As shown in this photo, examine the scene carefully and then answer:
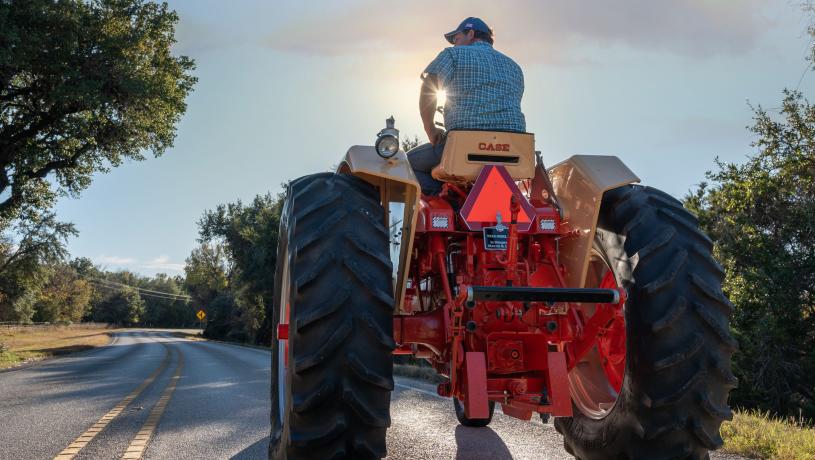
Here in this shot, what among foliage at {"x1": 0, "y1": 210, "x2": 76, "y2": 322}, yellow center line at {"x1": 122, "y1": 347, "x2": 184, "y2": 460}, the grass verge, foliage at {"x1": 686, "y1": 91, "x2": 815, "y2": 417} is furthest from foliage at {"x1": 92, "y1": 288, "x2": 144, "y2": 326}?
the grass verge

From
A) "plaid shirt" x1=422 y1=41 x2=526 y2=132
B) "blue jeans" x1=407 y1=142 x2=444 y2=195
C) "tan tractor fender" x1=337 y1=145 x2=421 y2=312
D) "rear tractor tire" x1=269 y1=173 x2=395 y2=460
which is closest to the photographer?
"rear tractor tire" x1=269 y1=173 x2=395 y2=460

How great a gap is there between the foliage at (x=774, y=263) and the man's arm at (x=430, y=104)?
52.5ft

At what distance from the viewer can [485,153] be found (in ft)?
12.2

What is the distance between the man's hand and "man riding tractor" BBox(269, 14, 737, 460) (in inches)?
1.2

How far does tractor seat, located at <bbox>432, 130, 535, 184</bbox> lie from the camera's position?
12.1ft

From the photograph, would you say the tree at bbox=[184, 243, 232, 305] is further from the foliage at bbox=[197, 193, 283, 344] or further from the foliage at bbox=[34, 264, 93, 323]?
the foliage at bbox=[197, 193, 283, 344]

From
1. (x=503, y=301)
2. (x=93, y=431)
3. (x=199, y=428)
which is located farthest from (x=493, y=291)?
(x=93, y=431)

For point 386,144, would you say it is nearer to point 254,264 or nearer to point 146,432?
point 146,432

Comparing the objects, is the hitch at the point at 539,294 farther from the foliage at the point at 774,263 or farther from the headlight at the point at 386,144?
the foliage at the point at 774,263

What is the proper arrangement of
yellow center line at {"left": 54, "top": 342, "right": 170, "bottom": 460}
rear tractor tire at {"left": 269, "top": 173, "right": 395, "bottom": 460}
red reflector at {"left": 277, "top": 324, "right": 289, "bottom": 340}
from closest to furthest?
rear tractor tire at {"left": 269, "top": 173, "right": 395, "bottom": 460}
red reflector at {"left": 277, "top": 324, "right": 289, "bottom": 340}
yellow center line at {"left": 54, "top": 342, "right": 170, "bottom": 460}

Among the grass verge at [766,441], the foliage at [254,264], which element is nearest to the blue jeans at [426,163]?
the grass verge at [766,441]

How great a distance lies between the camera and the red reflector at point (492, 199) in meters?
3.55

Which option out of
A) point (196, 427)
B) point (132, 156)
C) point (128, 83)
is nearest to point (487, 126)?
point (196, 427)

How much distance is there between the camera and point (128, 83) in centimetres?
2036
